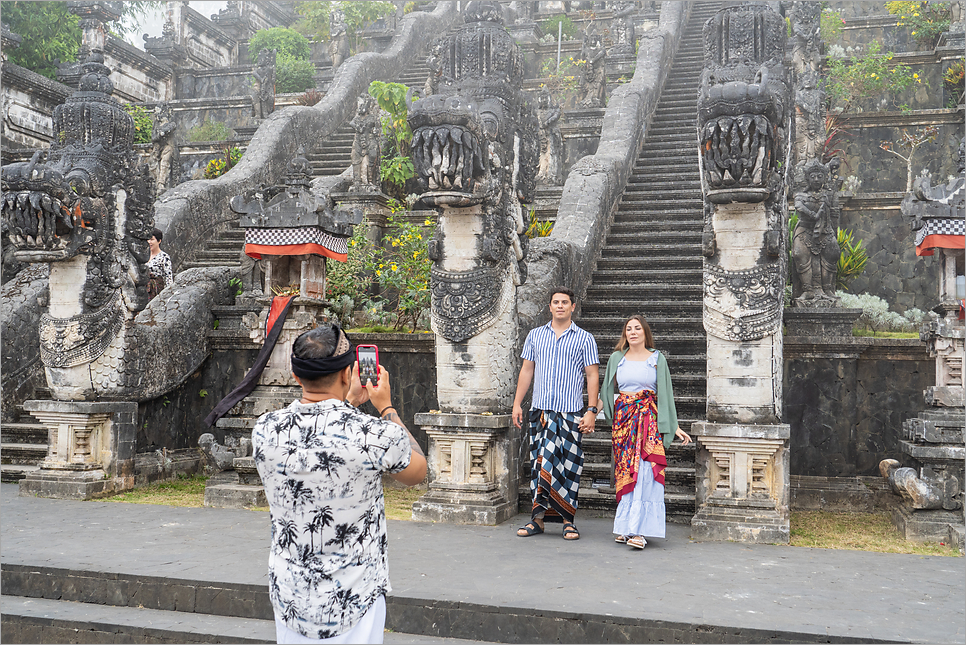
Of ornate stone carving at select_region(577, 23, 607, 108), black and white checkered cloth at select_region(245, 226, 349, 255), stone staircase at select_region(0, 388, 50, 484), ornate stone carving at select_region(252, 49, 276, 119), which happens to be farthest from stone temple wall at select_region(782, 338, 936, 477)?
ornate stone carving at select_region(252, 49, 276, 119)

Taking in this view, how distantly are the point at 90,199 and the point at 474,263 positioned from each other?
3.88m

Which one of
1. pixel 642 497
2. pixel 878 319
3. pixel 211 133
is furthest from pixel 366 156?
pixel 211 133

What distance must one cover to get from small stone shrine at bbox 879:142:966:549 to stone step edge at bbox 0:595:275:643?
4.94 metres

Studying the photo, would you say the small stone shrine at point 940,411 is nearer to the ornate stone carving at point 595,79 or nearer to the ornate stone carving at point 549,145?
the ornate stone carving at point 549,145

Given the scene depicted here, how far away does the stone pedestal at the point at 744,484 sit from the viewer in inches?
261

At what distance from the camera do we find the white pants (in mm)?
2969

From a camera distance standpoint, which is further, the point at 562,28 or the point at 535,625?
the point at 562,28

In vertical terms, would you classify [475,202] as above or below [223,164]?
below

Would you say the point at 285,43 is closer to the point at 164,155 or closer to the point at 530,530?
the point at 164,155

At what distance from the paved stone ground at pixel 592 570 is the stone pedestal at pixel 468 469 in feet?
0.57

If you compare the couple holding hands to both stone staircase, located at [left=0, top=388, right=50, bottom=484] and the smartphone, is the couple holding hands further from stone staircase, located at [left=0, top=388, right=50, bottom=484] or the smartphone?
stone staircase, located at [left=0, top=388, right=50, bottom=484]

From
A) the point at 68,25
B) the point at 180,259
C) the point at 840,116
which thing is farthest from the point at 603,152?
the point at 68,25

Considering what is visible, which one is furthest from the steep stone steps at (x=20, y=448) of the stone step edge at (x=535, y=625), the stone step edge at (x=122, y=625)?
the stone step edge at (x=535, y=625)

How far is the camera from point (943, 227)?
7039 millimetres
